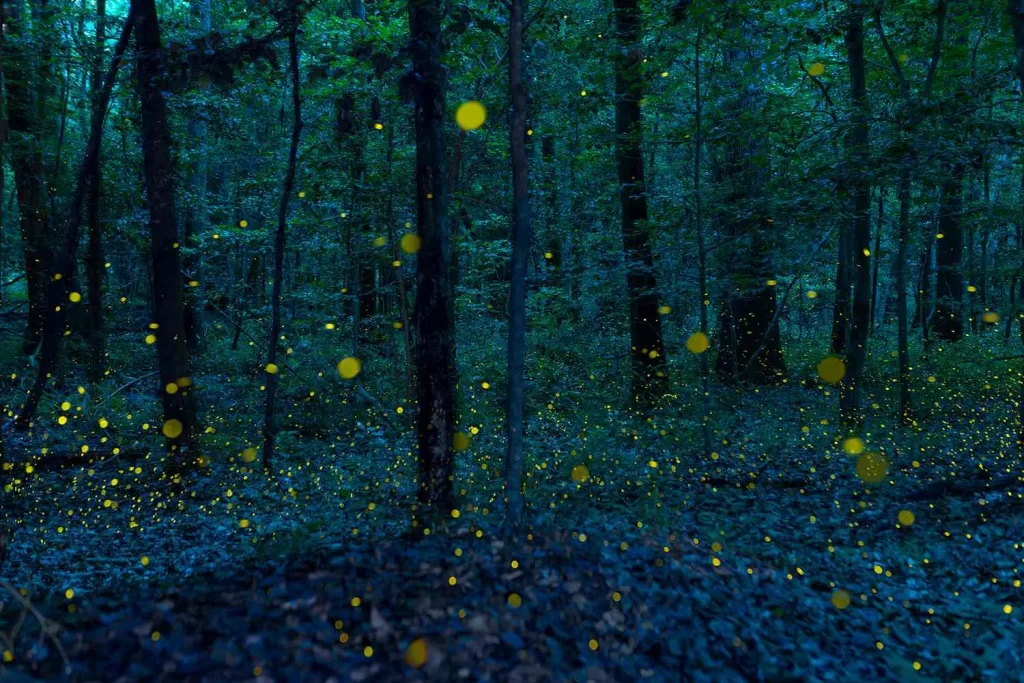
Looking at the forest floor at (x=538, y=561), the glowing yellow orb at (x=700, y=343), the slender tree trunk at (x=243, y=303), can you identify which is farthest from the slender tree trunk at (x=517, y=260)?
the slender tree trunk at (x=243, y=303)

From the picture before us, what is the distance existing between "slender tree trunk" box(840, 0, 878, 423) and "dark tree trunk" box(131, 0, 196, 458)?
10241 millimetres

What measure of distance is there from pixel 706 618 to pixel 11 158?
17979mm

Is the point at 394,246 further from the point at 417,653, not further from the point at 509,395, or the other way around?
the point at 417,653

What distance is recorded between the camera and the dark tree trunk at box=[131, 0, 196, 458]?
30.4 feet

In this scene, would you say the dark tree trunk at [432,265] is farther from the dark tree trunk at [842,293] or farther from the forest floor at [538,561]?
the dark tree trunk at [842,293]

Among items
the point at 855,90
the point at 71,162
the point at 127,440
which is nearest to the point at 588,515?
the point at 127,440

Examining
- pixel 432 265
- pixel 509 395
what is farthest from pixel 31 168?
pixel 509 395

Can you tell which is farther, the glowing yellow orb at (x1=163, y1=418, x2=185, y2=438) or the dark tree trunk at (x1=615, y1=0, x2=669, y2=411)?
the dark tree trunk at (x1=615, y1=0, x2=669, y2=411)

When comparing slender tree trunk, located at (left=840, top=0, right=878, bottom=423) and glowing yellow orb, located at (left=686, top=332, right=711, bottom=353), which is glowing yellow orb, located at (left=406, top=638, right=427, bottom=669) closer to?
glowing yellow orb, located at (left=686, top=332, right=711, bottom=353)

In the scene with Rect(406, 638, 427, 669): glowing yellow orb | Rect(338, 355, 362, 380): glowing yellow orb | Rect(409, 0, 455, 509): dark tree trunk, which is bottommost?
Rect(406, 638, 427, 669): glowing yellow orb

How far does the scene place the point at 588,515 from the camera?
27.7 feet

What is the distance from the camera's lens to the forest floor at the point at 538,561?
495cm

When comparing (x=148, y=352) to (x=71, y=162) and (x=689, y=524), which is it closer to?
(x=71, y=162)

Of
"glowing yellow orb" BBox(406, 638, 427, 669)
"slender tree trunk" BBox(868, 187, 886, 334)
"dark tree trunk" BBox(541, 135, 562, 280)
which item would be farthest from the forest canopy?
"slender tree trunk" BBox(868, 187, 886, 334)
